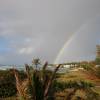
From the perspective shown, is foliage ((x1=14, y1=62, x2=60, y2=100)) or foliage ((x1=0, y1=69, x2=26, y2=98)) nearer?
foliage ((x1=14, y1=62, x2=60, y2=100))

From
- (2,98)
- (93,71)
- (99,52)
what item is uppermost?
(99,52)

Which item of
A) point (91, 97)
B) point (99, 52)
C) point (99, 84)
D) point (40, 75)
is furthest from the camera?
point (99, 52)

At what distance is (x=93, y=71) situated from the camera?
3272 centimetres

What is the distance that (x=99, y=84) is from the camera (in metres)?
48.2

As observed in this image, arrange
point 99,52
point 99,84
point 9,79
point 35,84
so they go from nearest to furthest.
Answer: point 35,84, point 9,79, point 99,84, point 99,52

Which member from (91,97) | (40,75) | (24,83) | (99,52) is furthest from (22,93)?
(99,52)

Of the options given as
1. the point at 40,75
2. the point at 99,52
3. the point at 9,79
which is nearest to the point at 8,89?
the point at 9,79

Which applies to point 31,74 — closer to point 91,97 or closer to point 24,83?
point 24,83

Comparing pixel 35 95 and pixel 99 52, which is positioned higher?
pixel 99 52

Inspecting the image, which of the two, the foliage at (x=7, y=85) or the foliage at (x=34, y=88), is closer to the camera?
the foliage at (x=34, y=88)

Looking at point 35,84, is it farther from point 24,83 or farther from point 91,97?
point 91,97

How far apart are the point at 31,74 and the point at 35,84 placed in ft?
1.47

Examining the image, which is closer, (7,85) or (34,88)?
(34,88)

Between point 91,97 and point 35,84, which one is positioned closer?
point 35,84
